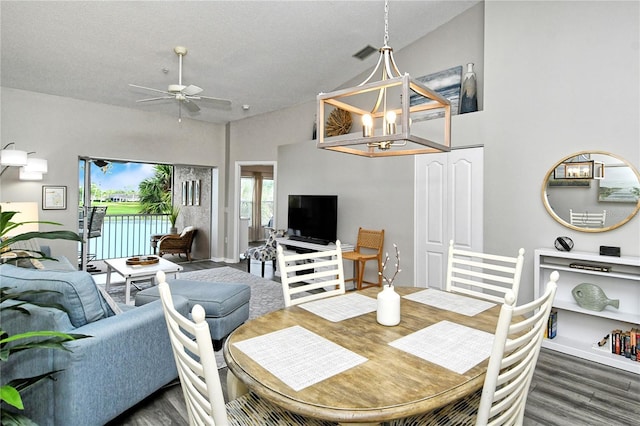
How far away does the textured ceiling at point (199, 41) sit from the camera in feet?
11.1

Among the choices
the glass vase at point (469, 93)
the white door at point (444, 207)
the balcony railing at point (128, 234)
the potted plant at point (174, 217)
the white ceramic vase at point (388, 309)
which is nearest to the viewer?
the white ceramic vase at point (388, 309)

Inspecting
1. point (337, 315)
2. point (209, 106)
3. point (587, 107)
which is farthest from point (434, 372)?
point (209, 106)

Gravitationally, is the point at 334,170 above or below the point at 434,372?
above

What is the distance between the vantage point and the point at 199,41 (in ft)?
12.8

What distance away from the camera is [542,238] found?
3.24 m

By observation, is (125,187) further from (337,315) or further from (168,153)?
(337,315)

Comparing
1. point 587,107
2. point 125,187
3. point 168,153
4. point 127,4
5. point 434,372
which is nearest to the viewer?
point 434,372

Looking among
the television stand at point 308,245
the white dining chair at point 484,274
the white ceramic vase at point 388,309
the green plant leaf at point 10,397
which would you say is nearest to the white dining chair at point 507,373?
the white dining chair at point 484,274

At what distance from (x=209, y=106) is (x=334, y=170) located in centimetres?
256

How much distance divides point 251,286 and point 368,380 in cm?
422

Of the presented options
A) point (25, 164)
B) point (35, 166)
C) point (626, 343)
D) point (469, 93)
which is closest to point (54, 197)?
point (35, 166)

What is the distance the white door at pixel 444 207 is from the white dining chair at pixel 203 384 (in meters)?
3.17

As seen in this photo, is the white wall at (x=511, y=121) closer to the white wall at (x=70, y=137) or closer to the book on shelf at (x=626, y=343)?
the white wall at (x=70, y=137)

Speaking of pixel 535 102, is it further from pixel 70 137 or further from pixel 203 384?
pixel 70 137
